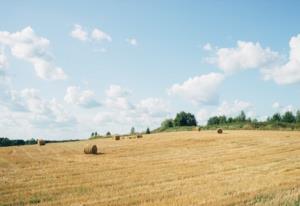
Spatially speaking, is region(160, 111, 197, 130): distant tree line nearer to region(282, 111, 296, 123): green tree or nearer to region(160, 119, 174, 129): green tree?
region(160, 119, 174, 129): green tree

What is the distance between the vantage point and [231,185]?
527 inches

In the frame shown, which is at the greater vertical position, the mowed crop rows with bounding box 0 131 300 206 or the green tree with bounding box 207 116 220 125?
the green tree with bounding box 207 116 220 125

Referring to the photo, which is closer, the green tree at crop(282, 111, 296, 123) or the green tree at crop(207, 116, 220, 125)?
the green tree at crop(282, 111, 296, 123)

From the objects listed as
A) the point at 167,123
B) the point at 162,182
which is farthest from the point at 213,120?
the point at 162,182

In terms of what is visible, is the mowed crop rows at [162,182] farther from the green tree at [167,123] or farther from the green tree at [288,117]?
the green tree at [167,123]

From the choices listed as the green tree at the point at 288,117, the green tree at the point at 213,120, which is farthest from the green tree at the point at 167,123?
the green tree at the point at 288,117

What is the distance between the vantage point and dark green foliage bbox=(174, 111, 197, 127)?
97.8m

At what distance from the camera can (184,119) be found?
98938 millimetres

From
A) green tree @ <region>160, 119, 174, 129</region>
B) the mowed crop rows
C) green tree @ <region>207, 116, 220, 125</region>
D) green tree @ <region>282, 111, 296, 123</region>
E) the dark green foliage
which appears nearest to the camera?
the mowed crop rows

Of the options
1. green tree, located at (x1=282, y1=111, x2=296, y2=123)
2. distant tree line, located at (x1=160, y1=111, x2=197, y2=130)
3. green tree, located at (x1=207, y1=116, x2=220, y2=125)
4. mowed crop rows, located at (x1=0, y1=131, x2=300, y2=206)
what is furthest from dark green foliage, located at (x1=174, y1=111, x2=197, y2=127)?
mowed crop rows, located at (x1=0, y1=131, x2=300, y2=206)

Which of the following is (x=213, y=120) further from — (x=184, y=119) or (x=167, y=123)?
(x=167, y=123)

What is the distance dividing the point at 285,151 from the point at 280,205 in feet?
47.9

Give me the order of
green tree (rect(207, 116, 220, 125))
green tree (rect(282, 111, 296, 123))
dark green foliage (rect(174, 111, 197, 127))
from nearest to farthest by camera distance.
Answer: green tree (rect(282, 111, 296, 123)) → dark green foliage (rect(174, 111, 197, 127)) → green tree (rect(207, 116, 220, 125))

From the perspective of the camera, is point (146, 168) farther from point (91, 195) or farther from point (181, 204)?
→ point (181, 204)
